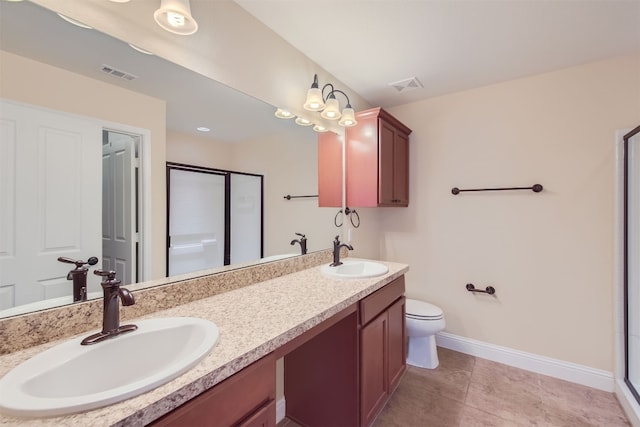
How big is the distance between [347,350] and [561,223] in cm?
190

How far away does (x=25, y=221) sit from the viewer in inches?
32.9

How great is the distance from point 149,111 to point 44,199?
50 centimetres

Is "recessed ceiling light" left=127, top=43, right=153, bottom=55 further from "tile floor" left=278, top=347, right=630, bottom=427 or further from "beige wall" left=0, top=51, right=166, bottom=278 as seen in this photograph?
"tile floor" left=278, top=347, right=630, bottom=427

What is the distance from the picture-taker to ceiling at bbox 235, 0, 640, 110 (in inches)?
58.1

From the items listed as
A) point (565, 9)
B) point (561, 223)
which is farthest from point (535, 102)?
point (561, 223)

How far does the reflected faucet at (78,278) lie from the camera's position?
36.5 inches

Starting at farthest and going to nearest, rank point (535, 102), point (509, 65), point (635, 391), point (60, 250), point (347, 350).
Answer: point (535, 102), point (509, 65), point (635, 391), point (347, 350), point (60, 250)

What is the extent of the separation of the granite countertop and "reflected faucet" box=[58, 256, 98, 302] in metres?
0.15

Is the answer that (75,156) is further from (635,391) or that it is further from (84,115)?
(635,391)

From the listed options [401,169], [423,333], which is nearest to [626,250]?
[423,333]

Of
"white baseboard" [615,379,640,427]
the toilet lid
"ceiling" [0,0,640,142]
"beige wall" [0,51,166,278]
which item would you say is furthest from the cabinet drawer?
"white baseboard" [615,379,640,427]

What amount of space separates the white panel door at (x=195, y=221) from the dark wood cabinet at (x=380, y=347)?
2.75 ft

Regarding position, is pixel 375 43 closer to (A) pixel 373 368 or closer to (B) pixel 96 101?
(B) pixel 96 101

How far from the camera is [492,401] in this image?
182 centimetres
